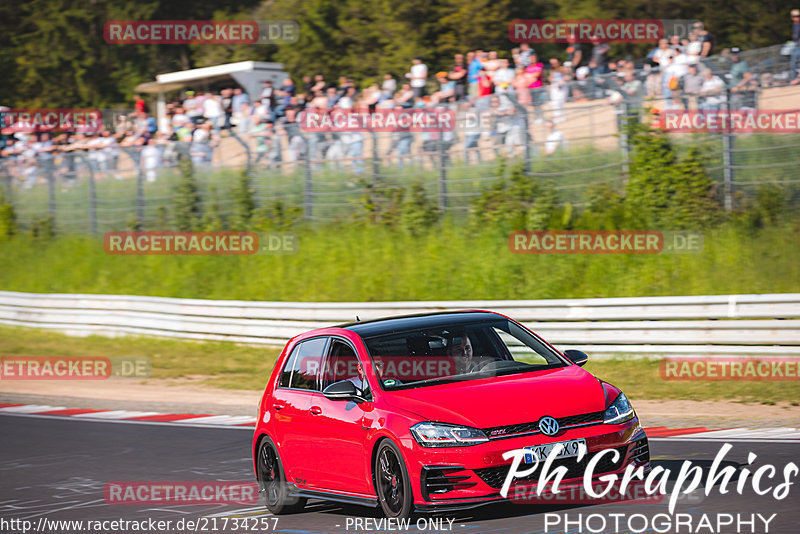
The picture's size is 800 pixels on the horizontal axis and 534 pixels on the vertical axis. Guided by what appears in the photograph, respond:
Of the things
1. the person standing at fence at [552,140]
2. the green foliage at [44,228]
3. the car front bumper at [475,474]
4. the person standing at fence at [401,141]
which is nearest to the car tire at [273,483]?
the car front bumper at [475,474]

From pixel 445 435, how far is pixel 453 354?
128cm

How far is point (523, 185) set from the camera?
74.7 ft

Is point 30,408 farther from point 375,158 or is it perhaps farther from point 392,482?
point 392,482

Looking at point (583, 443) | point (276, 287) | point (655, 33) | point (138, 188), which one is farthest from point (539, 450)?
point (655, 33)

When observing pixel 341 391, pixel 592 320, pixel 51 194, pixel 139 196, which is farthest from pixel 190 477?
pixel 51 194

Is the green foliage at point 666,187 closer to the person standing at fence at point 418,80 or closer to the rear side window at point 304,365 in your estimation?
the person standing at fence at point 418,80

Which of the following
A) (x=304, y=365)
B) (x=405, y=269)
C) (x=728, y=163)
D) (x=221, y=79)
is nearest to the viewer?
(x=304, y=365)

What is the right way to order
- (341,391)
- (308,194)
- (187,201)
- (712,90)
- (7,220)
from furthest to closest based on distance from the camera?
(7,220) < (187,201) < (308,194) < (712,90) < (341,391)

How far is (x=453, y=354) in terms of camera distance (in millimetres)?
8688

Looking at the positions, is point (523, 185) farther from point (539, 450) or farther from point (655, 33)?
point (539, 450)

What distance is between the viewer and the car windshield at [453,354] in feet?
27.3

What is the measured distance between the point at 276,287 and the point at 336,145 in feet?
13.1

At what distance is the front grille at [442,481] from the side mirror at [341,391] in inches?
38.4

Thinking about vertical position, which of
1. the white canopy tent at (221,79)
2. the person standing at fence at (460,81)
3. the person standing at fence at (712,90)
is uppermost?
the white canopy tent at (221,79)
